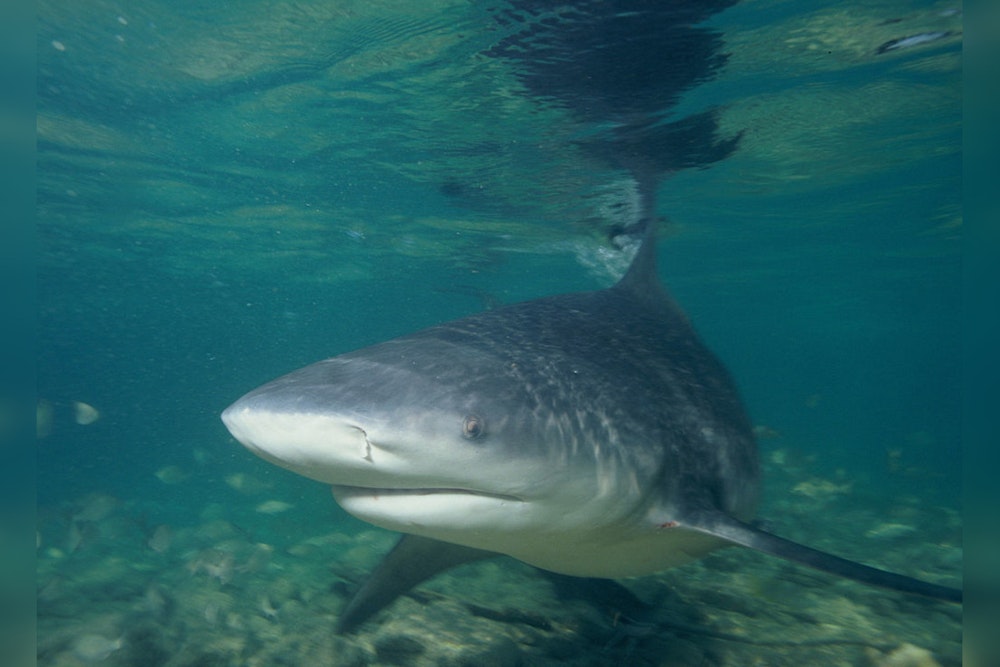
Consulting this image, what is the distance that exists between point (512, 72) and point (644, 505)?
295 inches

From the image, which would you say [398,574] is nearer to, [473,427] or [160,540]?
[473,427]

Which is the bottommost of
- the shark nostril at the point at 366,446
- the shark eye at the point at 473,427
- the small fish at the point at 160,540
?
the small fish at the point at 160,540

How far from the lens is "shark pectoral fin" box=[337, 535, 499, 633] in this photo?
4.08m

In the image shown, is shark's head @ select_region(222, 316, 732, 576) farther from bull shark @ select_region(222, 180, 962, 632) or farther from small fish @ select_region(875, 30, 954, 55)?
small fish @ select_region(875, 30, 954, 55)

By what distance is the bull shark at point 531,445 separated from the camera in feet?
7.63

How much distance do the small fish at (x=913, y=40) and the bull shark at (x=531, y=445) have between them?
6.50 meters

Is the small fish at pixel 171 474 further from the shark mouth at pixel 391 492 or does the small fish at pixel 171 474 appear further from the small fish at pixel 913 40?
the small fish at pixel 913 40

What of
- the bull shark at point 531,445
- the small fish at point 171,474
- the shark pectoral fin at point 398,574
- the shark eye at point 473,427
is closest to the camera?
the bull shark at point 531,445

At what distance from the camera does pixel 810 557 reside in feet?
9.58

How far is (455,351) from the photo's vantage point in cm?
319

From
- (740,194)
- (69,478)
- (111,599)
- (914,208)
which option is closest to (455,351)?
(111,599)

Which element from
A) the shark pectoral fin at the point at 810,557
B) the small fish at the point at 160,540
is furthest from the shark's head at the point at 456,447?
the small fish at the point at 160,540

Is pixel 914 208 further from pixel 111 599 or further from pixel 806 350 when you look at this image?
pixel 806 350

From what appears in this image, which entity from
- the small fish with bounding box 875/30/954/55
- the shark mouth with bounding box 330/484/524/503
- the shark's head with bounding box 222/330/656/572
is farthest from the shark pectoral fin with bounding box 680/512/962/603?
the small fish with bounding box 875/30/954/55
